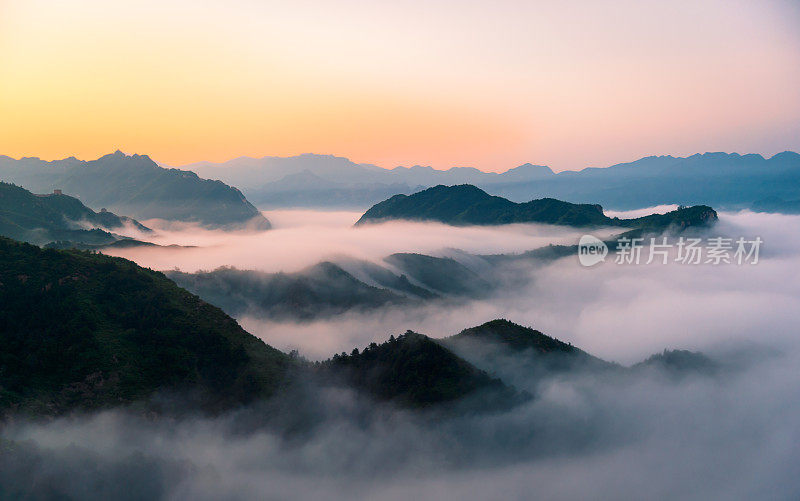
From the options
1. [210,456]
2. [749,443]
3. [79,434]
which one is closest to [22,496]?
[79,434]

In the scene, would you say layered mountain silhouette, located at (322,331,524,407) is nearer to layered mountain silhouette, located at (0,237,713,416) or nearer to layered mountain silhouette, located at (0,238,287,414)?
layered mountain silhouette, located at (0,237,713,416)

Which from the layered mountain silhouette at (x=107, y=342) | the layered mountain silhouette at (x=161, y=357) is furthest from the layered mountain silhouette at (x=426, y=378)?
the layered mountain silhouette at (x=107, y=342)

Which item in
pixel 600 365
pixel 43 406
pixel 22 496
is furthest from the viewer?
pixel 600 365

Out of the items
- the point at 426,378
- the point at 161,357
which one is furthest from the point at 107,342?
the point at 426,378

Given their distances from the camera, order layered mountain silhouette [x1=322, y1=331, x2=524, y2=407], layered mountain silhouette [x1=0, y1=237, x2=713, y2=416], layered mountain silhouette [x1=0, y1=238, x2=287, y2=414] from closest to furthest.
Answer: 1. layered mountain silhouette [x1=0, y1=238, x2=287, y2=414]
2. layered mountain silhouette [x1=0, y1=237, x2=713, y2=416]
3. layered mountain silhouette [x1=322, y1=331, x2=524, y2=407]

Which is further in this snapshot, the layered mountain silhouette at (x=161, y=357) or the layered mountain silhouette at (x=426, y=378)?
the layered mountain silhouette at (x=426, y=378)

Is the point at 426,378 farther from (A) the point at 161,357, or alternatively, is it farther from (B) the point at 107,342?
(B) the point at 107,342

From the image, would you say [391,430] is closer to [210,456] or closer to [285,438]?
[285,438]

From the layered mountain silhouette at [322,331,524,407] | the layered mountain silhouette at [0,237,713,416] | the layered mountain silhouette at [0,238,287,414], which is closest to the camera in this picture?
the layered mountain silhouette at [0,238,287,414]

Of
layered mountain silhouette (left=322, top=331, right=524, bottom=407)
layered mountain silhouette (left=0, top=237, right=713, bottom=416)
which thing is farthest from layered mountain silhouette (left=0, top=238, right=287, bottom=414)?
layered mountain silhouette (left=322, top=331, right=524, bottom=407)

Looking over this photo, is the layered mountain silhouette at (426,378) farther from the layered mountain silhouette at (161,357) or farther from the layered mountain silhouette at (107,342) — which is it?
the layered mountain silhouette at (107,342)

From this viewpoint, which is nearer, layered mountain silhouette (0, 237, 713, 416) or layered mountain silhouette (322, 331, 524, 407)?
layered mountain silhouette (0, 237, 713, 416)
